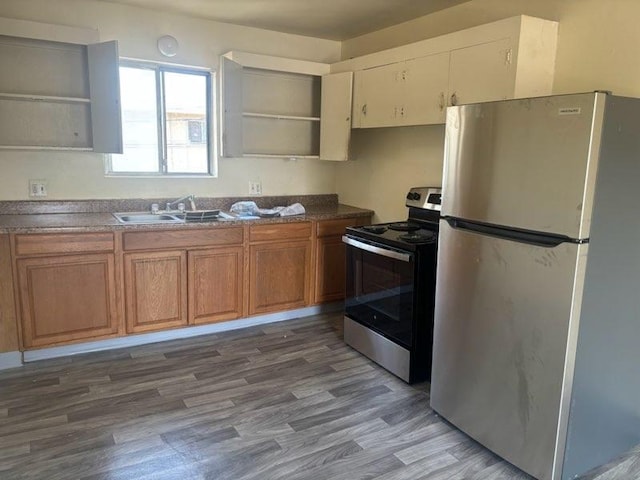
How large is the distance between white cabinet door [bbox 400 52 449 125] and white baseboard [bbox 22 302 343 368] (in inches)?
69.3

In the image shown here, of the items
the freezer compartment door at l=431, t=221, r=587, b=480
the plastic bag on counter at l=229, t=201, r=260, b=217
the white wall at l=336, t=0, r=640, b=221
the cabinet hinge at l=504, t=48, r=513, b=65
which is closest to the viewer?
the freezer compartment door at l=431, t=221, r=587, b=480

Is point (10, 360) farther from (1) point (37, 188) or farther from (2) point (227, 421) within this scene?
(2) point (227, 421)

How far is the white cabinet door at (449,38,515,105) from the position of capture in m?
2.59

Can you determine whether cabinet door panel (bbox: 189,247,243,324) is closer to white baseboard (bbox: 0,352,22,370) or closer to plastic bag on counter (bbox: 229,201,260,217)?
plastic bag on counter (bbox: 229,201,260,217)

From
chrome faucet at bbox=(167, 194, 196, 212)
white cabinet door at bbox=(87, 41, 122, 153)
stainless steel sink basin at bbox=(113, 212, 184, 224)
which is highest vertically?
white cabinet door at bbox=(87, 41, 122, 153)

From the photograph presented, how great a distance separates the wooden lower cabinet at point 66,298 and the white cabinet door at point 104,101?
790mm

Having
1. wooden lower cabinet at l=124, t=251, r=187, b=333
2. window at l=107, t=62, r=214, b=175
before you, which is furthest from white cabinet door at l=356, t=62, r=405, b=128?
wooden lower cabinet at l=124, t=251, r=187, b=333

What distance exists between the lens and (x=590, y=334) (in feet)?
6.45

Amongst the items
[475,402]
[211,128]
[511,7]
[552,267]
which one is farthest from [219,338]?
[511,7]

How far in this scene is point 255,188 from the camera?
419cm

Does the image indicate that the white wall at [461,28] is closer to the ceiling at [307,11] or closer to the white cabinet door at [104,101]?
the ceiling at [307,11]

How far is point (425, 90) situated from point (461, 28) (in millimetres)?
503

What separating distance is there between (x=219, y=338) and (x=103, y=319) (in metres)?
0.82

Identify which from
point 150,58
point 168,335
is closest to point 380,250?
point 168,335
